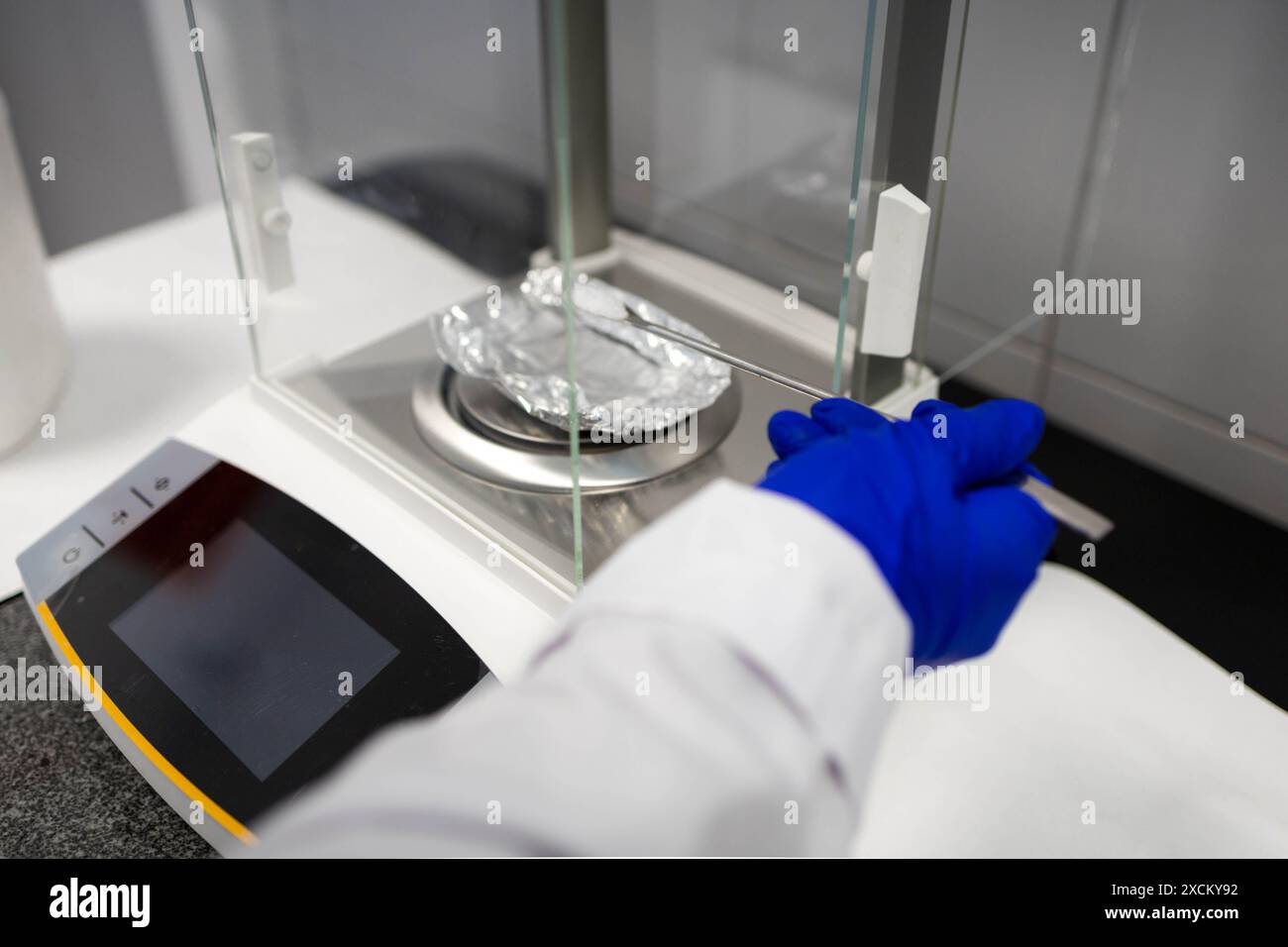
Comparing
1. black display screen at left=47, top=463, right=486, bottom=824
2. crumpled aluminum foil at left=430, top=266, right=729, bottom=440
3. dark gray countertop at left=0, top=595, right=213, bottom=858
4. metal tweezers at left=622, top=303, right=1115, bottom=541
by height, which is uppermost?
metal tweezers at left=622, top=303, right=1115, bottom=541

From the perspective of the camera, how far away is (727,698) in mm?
457

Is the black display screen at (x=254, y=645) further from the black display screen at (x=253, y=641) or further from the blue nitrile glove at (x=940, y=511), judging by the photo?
the blue nitrile glove at (x=940, y=511)

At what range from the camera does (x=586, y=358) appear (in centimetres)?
93

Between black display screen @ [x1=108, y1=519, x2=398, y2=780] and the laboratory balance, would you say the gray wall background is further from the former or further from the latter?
black display screen @ [x1=108, y1=519, x2=398, y2=780]

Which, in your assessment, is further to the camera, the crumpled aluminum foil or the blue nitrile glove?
the crumpled aluminum foil

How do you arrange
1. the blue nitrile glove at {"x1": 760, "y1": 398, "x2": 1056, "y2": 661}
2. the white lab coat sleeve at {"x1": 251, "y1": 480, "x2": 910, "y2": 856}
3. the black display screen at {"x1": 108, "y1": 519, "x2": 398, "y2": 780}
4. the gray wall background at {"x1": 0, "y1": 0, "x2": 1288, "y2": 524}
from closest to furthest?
the white lab coat sleeve at {"x1": 251, "y1": 480, "x2": 910, "y2": 856} < the blue nitrile glove at {"x1": 760, "y1": 398, "x2": 1056, "y2": 661} < the black display screen at {"x1": 108, "y1": 519, "x2": 398, "y2": 780} < the gray wall background at {"x1": 0, "y1": 0, "x2": 1288, "y2": 524}

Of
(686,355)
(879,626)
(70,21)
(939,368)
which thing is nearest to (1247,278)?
(939,368)

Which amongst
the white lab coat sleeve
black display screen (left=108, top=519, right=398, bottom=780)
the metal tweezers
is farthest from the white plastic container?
the white lab coat sleeve

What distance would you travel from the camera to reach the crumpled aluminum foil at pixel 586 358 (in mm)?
846

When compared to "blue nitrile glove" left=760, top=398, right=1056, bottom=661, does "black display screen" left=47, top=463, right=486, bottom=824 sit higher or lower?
lower

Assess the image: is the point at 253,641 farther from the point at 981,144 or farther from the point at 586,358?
the point at 981,144

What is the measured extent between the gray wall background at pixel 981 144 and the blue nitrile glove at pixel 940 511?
0.30 meters

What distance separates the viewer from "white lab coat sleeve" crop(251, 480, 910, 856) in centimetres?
42

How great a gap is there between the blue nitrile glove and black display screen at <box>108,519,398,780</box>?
0.31 metres
